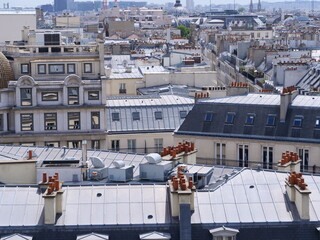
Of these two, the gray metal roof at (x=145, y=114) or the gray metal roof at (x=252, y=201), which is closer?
the gray metal roof at (x=252, y=201)

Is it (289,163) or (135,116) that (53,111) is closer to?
(135,116)

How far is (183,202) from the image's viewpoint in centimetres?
3266

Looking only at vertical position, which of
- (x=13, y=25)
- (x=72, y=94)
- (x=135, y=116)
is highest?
(x=13, y=25)

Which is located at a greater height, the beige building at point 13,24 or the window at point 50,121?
the beige building at point 13,24

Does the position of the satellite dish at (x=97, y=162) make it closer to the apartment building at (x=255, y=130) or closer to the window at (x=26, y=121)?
the apartment building at (x=255, y=130)

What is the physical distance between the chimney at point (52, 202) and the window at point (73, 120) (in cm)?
3034

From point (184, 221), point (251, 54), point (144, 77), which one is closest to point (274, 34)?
point (251, 54)

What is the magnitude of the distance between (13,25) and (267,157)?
62.8m

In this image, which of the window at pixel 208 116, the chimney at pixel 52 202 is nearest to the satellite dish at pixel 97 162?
the chimney at pixel 52 202

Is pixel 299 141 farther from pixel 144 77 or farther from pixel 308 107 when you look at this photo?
pixel 144 77

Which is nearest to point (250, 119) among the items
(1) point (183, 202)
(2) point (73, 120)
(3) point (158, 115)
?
(3) point (158, 115)

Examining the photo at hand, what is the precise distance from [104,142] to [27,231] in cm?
3125

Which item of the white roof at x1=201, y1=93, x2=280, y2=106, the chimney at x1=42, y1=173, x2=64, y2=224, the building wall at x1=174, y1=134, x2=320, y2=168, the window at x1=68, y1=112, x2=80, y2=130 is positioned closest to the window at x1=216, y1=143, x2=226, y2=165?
the building wall at x1=174, y1=134, x2=320, y2=168

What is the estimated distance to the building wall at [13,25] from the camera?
107519 mm
